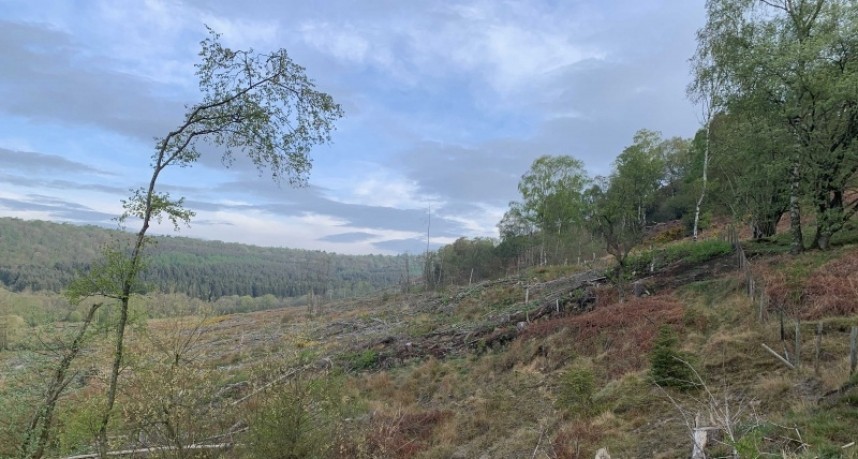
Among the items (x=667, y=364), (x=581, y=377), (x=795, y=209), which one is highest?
(x=795, y=209)

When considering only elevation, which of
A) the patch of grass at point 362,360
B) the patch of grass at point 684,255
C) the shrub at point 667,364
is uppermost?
the patch of grass at point 684,255

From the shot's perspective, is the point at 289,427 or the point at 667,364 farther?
the point at 667,364

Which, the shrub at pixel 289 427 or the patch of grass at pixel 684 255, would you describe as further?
the patch of grass at pixel 684 255

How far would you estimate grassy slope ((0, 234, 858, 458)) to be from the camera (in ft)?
18.4

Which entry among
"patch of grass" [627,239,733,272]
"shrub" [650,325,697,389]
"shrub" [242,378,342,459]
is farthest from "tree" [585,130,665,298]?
"shrub" [242,378,342,459]

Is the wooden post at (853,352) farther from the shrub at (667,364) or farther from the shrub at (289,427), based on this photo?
the shrub at (289,427)

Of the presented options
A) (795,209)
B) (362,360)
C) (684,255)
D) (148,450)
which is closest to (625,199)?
(684,255)

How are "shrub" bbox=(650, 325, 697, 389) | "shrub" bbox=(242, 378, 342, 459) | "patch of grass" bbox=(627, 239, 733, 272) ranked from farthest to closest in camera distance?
1. "patch of grass" bbox=(627, 239, 733, 272)
2. "shrub" bbox=(650, 325, 697, 389)
3. "shrub" bbox=(242, 378, 342, 459)

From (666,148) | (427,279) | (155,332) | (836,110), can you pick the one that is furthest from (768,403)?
(427,279)

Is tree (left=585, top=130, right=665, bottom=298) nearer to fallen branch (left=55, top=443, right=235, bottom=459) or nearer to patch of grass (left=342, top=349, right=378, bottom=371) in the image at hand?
patch of grass (left=342, top=349, right=378, bottom=371)

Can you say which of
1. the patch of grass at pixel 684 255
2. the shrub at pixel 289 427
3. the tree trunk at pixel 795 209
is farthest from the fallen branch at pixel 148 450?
the patch of grass at pixel 684 255

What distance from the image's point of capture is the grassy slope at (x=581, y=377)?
561cm

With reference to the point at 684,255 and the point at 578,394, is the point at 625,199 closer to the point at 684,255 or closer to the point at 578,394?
the point at 684,255

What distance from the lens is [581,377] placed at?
8.18 m
